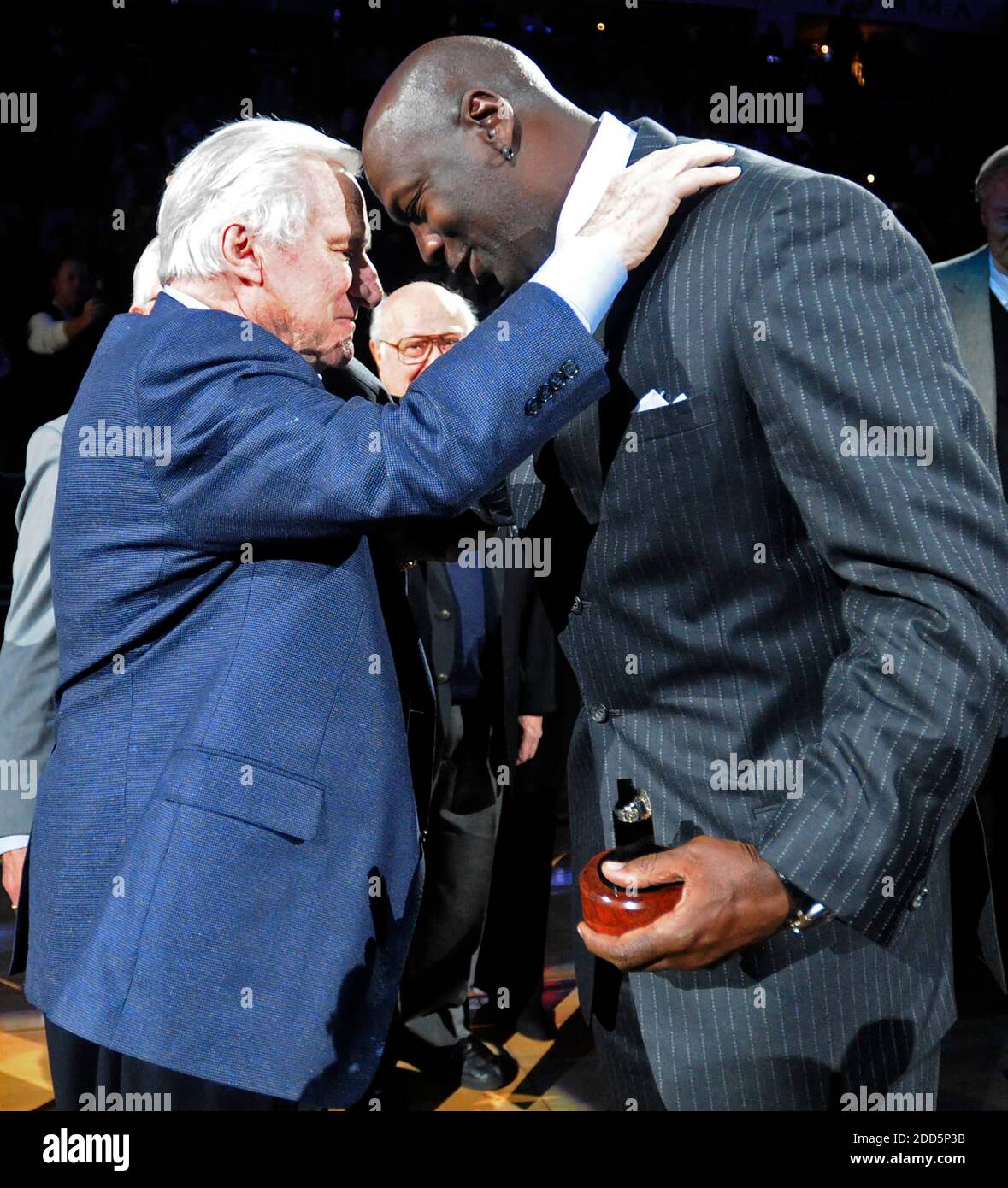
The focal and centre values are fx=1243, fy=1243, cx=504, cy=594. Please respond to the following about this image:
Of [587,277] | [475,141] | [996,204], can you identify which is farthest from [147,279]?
[996,204]

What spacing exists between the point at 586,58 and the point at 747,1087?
7143 mm

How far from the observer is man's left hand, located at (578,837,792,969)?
0.88m

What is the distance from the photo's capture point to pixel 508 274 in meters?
1.36

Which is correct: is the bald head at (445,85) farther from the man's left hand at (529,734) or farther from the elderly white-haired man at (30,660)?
the man's left hand at (529,734)

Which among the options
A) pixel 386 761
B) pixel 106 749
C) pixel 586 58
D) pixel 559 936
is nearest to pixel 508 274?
pixel 386 761

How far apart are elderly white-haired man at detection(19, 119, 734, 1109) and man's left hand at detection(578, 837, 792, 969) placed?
0.49 metres

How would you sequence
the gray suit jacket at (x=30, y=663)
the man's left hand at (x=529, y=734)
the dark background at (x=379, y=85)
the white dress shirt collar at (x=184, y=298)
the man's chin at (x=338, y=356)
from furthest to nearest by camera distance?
the dark background at (x=379, y=85)
the man's left hand at (x=529, y=734)
the gray suit jacket at (x=30, y=663)
the man's chin at (x=338, y=356)
the white dress shirt collar at (x=184, y=298)

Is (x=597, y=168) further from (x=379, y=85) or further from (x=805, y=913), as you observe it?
(x=379, y=85)

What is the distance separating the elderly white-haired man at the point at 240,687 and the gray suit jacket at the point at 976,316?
2.03 meters

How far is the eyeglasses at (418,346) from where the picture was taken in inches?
120

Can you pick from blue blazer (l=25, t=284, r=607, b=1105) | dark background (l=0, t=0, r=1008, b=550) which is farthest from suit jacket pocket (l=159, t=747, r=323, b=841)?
dark background (l=0, t=0, r=1008, b=550)

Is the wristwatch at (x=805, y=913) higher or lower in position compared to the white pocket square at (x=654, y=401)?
lower

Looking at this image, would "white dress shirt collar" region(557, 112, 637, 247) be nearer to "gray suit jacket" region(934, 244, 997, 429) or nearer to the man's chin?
the man's chin

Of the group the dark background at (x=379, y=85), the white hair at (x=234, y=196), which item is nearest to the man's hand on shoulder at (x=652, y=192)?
the white hair at (x=234, y=196)
